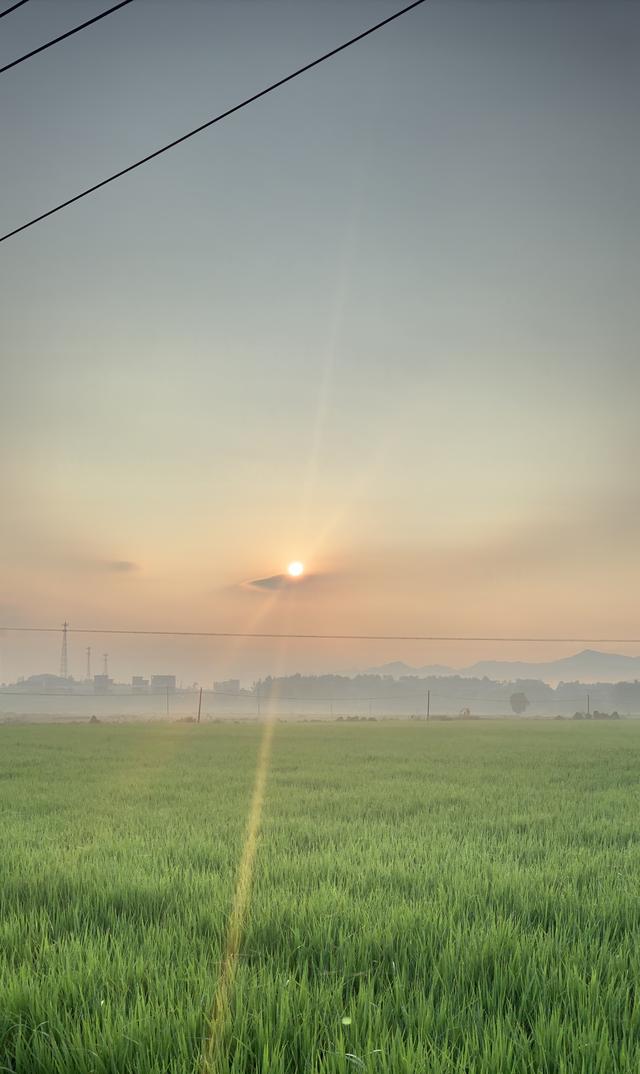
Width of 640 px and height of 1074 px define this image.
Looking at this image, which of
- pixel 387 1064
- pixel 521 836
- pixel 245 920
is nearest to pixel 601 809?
pixel 521 836

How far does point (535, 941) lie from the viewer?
15.5ft

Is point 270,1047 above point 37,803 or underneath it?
above

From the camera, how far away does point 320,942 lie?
185 inches

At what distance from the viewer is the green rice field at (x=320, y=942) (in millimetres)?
3223

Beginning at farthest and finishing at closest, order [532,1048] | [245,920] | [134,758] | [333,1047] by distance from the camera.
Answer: [134,758] → [245,920] → [532,1048] → [333,1047]

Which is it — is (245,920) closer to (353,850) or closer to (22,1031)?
(22,1031)

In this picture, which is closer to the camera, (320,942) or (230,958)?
(230,958)

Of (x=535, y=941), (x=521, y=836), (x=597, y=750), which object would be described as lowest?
(x=597, y=750)

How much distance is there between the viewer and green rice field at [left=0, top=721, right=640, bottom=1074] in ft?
10.6

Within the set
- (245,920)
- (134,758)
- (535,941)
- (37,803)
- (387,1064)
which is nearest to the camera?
(387,1064)

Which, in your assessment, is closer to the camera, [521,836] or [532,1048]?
[532,1048]

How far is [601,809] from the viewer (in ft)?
39.2

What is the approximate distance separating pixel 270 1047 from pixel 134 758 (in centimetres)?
2219

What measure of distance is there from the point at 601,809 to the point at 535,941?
26.7ft
